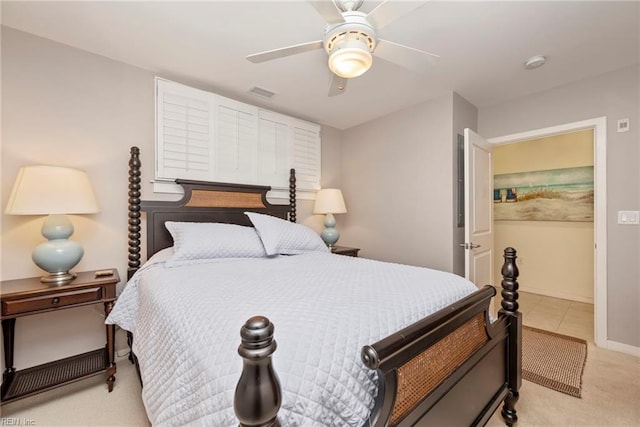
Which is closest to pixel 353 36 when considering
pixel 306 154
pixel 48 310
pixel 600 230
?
pixel 306 154

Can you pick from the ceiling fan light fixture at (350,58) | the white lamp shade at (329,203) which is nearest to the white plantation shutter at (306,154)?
the white lamp shade at (329,203)

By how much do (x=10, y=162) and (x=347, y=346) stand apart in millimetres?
2556

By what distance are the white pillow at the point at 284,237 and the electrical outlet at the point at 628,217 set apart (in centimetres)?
261

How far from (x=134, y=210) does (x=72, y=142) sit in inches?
25.9

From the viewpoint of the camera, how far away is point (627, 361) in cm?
226

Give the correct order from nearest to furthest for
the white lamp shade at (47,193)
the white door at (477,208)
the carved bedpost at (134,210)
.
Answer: the white lamp shade at (47,193) < the carved bedpost at (134,210) < the white door at (477,208)

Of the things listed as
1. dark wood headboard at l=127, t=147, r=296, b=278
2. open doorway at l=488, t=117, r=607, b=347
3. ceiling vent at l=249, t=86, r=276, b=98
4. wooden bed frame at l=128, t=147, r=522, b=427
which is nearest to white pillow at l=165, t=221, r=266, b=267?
dark wood headboard at l=127, t=147, r=296, b=278

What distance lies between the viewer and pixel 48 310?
1729mm

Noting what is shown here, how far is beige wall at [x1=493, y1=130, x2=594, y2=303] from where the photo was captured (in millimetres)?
3818

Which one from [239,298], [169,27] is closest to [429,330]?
[239,298]

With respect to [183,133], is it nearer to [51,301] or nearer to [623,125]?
[51,301]

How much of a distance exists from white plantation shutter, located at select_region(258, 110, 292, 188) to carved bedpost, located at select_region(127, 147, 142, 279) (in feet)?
3.89

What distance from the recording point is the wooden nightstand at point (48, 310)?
1.64 metres

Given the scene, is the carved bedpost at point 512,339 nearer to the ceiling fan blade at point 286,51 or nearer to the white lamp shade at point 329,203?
the ceiling fan blade at point 286,51
